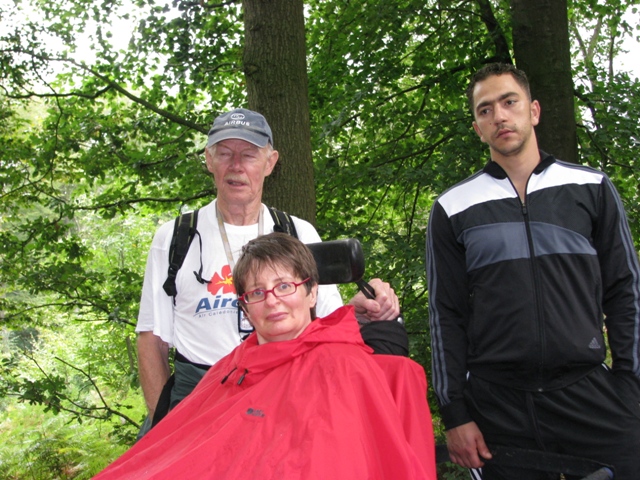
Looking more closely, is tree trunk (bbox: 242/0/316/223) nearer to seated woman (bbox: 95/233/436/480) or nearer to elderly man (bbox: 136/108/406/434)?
elderly man (bbox: 136/108/406/434)

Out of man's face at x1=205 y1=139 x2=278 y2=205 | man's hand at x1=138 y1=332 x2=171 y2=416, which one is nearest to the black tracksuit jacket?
man's face at x1=205 y1=139 x2=278 y2=205

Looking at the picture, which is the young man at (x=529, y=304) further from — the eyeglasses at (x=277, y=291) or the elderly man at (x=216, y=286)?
the eyeglasses at (x=277, y=291)

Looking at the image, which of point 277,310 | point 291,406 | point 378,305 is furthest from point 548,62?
point 291,406

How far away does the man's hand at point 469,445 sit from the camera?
2686 mm

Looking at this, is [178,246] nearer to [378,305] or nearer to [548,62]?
→ [378,305]

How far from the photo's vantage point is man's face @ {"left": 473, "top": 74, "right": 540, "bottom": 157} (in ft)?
9.20

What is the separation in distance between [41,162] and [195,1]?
105 inches

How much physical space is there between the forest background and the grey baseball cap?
120 inches

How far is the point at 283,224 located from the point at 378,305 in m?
0.70

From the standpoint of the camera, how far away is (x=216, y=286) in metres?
2.86

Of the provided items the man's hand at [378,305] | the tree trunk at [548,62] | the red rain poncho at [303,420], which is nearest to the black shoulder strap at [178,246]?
the red rain poncho at [303,420]

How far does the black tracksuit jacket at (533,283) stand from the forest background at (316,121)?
2.99 meters

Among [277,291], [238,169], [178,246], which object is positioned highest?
[238,169]

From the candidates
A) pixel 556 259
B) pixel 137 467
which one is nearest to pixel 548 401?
pixel 556 259
